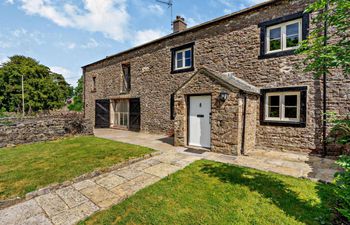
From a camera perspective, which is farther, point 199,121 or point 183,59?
point 183,59

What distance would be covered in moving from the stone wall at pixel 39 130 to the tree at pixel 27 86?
2505 cm

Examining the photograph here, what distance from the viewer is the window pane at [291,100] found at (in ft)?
21.6

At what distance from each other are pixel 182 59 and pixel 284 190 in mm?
8337

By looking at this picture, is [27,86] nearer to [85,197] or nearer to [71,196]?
[71,196]

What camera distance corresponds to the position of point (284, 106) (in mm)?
6777

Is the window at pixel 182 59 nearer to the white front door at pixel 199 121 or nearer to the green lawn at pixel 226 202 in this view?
the white front door at pixel 199 121

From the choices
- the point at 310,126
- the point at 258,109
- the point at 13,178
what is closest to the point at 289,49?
the point at 258,109

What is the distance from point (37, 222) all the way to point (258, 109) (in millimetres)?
7785

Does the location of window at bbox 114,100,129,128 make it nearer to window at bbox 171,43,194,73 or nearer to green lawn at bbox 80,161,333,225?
window at bbox 171,43,194,73

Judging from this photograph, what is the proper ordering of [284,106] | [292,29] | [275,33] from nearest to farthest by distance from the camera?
[292,29] < [284,106] < [275,33]

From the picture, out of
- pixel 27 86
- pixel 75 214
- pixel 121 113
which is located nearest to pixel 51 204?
pixel 75 214

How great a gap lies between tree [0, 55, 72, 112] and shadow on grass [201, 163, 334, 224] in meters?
35.6

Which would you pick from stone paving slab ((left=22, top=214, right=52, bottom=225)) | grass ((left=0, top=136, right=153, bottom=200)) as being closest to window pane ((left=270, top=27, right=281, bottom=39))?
grass ((left=0, top=136, right=153, bottom=200))

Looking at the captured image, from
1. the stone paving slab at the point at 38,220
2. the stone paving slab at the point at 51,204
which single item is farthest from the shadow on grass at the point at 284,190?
the stone paving slab at the point at 38,220
